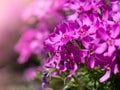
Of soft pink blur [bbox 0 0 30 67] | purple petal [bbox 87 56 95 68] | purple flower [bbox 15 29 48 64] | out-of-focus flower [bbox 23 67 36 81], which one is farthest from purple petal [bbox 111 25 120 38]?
soft pink blur [bbox 0 0 30 67]

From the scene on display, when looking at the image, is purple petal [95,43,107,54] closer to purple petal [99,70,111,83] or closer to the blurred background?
purple petal [99,70,111,83]

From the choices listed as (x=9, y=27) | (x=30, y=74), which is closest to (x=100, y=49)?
(x=30, y=74)

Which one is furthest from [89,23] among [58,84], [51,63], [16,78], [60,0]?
[16,78]

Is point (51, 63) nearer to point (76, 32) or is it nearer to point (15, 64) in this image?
point (76, 32)

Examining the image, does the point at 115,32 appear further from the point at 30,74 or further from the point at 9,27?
the point at 9,27

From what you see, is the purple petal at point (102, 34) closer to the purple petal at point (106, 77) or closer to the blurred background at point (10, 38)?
the purple petal at point (106, 77)
